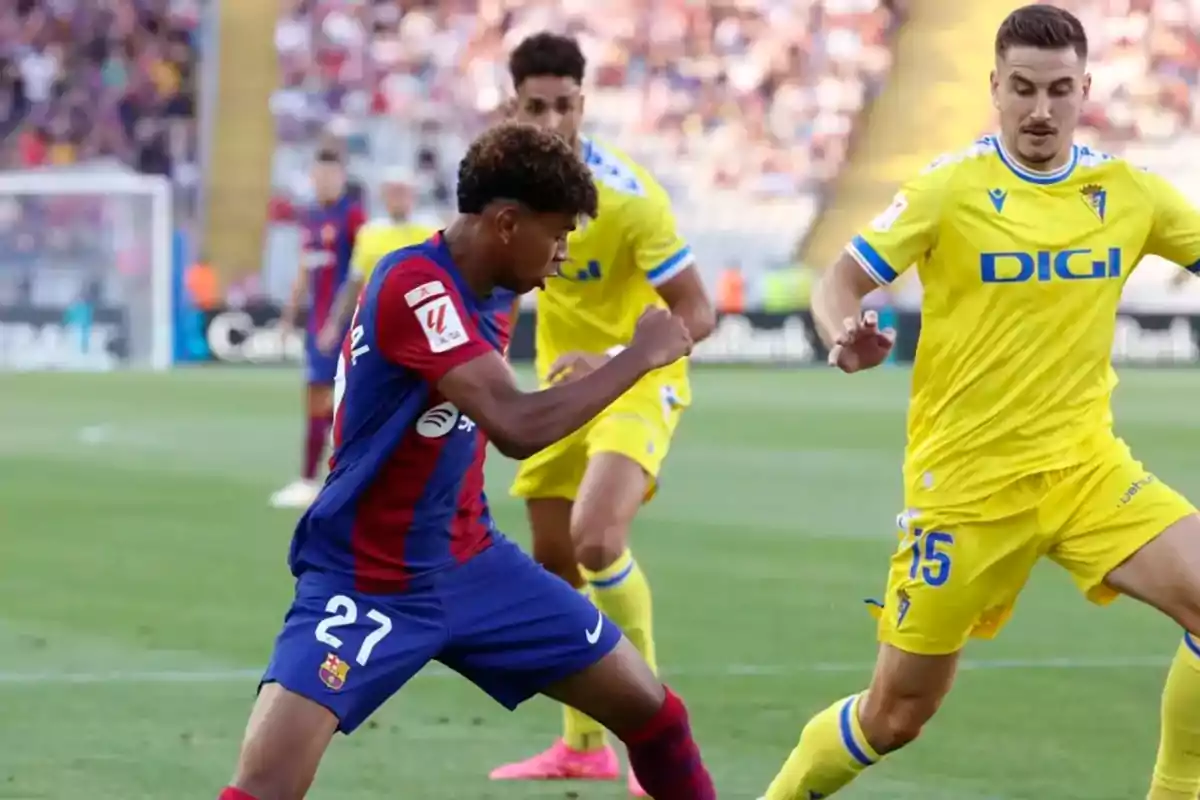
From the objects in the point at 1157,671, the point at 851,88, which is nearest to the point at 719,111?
the point at 851,88

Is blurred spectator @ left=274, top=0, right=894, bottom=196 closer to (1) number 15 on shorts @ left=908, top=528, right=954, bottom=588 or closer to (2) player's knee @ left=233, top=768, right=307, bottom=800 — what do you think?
(1) number 15 on shorts @ left=908, top=528, right=954, bottom=588

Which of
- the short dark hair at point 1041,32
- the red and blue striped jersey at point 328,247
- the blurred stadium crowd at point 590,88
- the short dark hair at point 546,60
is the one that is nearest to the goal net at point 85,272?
the blurred stadium crowd at point 590,88

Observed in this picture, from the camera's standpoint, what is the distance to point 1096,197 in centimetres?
576

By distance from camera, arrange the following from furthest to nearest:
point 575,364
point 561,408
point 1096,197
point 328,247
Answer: point 328,247 → point 575,364 → point 1096,197 → point 561,408

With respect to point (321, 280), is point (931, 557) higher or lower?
higher

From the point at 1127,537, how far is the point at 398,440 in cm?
190

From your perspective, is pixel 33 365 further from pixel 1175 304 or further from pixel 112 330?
pixel 1175 304

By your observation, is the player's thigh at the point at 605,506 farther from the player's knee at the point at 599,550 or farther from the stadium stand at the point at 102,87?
the stadium stand at the point at 102,87

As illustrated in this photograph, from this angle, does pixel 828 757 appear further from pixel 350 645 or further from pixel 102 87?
pixel 102 87

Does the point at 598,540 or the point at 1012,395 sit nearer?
the point at 1012,395

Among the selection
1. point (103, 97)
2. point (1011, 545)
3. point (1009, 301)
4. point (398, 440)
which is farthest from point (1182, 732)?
point (103, 97)

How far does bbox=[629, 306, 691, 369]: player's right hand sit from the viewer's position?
4.79 m

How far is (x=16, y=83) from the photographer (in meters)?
31.9

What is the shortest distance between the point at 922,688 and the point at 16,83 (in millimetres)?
28328
